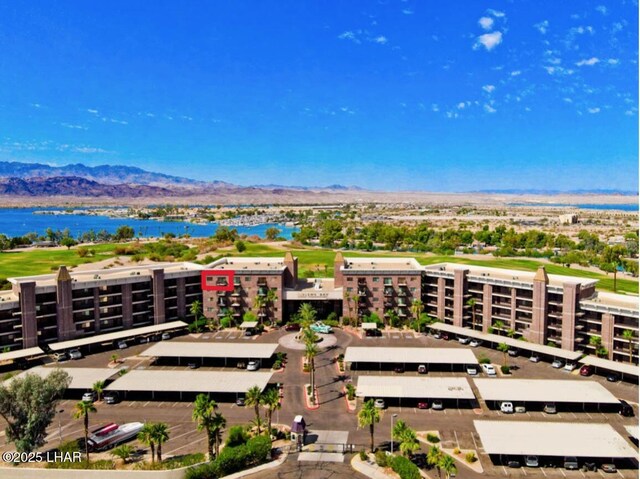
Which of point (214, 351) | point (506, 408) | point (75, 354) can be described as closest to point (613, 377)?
point (506, 408)

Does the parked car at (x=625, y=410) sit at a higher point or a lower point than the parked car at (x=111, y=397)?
higher

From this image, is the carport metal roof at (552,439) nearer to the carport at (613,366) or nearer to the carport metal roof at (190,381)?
the carport at (613,366)

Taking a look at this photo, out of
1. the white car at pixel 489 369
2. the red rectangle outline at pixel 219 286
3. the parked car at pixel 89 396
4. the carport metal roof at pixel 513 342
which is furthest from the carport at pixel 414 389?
the red rectangle outline at pixel 219 286

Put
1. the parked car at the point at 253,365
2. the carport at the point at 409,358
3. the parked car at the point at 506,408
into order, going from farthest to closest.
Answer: the parked car at the point at 253,365, the carport at the point at 409,358, the parked car at the point at 506,408

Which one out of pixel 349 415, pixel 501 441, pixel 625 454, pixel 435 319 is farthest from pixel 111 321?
pixel 625 454

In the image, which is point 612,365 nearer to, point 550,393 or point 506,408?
point 550,393

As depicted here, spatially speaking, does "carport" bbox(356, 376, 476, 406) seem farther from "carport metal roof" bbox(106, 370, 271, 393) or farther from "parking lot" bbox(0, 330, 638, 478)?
"carport metal roof" bbox(106, 370, 271, 393)

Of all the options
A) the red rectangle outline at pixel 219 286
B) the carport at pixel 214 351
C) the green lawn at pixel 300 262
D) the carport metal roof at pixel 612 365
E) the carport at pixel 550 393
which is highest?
the red rectangle outline at pixel 219 286
